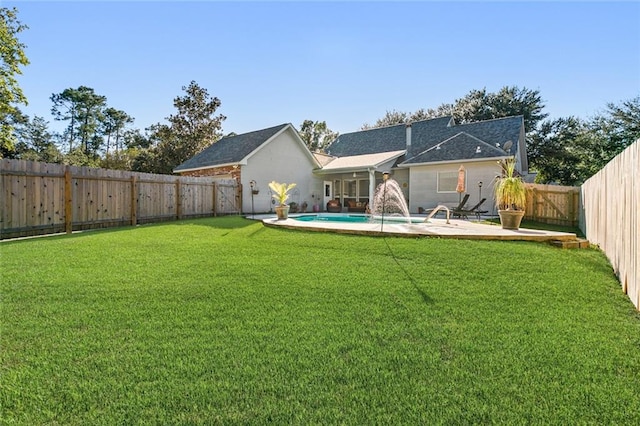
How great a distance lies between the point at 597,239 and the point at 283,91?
67.2ft

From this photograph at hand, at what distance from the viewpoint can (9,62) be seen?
19906 mm

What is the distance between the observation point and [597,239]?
25.1ft

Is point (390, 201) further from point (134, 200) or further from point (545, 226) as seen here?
point (134, 200)

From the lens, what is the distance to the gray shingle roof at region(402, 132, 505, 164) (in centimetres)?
1662

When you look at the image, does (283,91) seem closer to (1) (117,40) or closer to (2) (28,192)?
(1) (117,40)

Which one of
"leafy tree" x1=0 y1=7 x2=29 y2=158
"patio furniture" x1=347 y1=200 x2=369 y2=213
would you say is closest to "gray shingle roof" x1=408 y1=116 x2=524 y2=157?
"patio furniture" x1=347 y1=200 x2=369 y2=213

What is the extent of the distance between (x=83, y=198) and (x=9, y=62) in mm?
16650

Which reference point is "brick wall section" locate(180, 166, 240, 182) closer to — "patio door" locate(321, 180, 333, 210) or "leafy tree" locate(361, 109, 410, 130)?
"patio door" locate(321, 180, 333, 210)

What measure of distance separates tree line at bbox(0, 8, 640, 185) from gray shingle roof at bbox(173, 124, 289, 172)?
10263mm

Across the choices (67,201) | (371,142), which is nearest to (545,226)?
(371,142)

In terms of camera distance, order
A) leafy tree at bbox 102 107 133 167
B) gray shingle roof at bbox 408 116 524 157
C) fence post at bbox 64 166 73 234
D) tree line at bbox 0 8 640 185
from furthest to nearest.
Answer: leafy tree at bbox 102 107 133 167 → tree line at bbox 0 8 640 185 → gray shingle roof at bbox 408 116 524 157 → fence post at bbox 64 166 73 234

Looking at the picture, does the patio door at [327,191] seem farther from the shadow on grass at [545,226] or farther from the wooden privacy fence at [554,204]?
the wooden privacy fence at [554,204]

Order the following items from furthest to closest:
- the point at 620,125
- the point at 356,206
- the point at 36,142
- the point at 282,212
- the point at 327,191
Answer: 1. the point at 36,142
2. the point at 327,191
3. the point at 620,125
4. the point at 356,206
5. the point at 282,212

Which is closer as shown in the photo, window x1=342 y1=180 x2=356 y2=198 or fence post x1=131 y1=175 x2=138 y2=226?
fence post x1=131 y1=175 x2=138 y2=226
